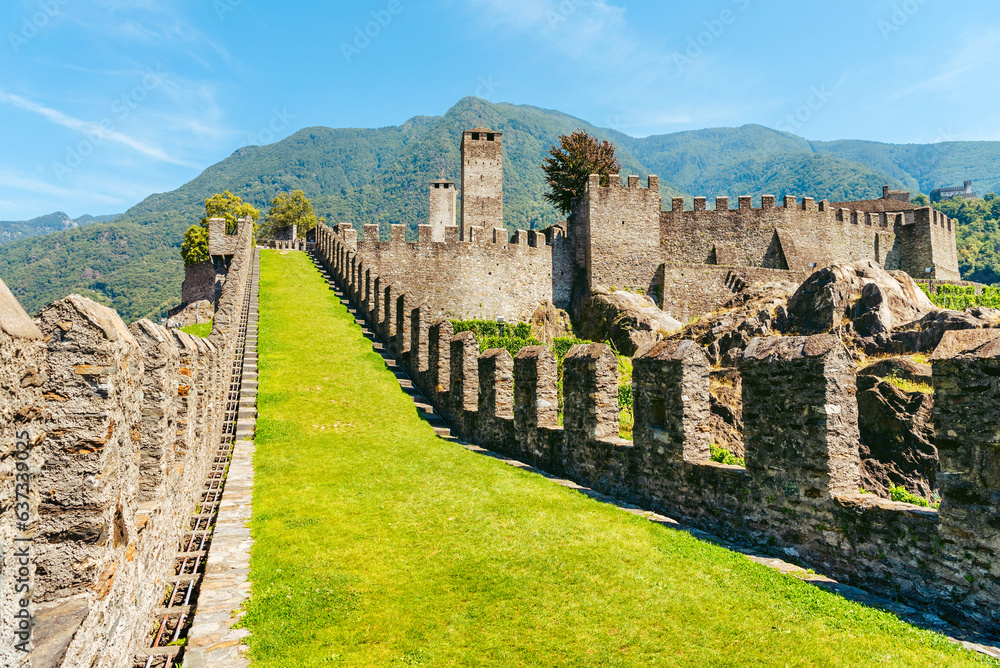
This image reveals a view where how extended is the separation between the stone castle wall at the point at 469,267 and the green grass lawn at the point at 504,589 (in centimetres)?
2440

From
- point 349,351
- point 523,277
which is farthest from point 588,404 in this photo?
point 523,277

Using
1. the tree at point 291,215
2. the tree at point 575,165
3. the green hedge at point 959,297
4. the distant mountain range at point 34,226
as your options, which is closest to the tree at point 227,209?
the tree at point 291,215

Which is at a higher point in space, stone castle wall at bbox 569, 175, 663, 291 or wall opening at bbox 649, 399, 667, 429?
stone castle wall at bbox 569, 175, 663, 291

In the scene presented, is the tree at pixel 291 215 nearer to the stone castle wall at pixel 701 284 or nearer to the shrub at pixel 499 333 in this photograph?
the shrub at pixel 499 333

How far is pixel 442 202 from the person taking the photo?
61094 millimetres

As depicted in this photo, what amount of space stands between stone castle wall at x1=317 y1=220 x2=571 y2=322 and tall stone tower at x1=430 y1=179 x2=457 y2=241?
21.3m

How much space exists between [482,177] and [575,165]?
10.2 m

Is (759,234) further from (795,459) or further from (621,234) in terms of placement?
(795,459)

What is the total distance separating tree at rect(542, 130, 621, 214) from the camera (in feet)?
153

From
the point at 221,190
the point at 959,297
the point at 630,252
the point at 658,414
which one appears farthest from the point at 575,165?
the point at 221,190

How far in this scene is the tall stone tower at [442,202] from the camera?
6047cm

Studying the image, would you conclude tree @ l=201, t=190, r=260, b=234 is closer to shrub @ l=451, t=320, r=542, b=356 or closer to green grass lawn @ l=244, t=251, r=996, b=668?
shrub @ l=451, t=320, r=542, b=356

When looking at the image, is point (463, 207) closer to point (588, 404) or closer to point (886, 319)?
point (886, 319)

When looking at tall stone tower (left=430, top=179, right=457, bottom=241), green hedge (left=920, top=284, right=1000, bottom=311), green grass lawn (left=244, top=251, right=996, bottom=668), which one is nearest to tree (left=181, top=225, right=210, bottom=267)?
tall stone tower (left=430, top=179, right=457, bottom=241)
